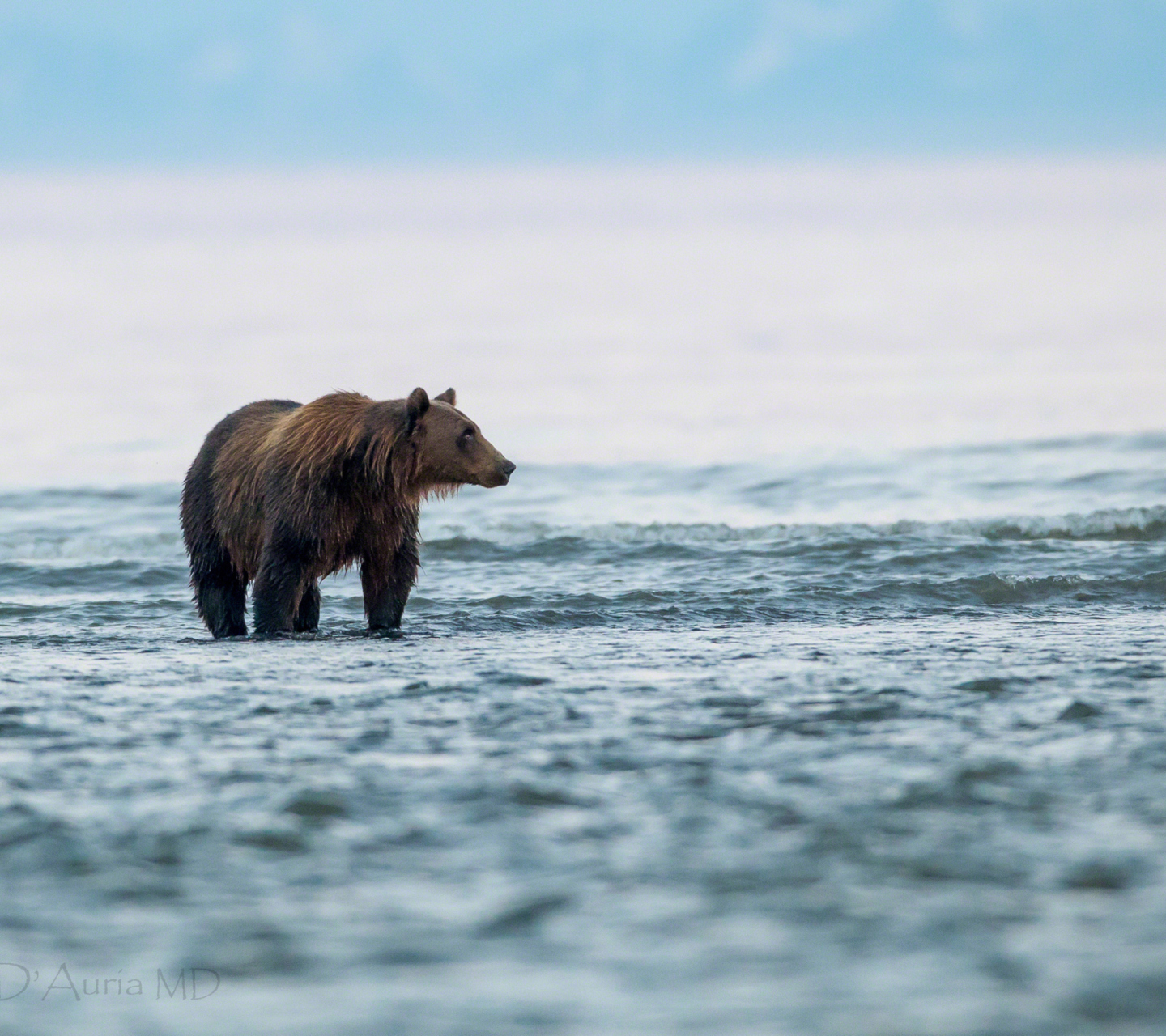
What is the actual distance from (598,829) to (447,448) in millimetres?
4439

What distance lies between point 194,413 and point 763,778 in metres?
22.1

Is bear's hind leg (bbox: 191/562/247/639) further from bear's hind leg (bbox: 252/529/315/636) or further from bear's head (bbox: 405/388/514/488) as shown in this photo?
bear's head (bbox: 405/388/514/488)

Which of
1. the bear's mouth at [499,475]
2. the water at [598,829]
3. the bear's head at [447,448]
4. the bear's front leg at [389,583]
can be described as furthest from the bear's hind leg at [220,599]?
the bear's mouth at [499,475]

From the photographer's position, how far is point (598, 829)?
178 inches

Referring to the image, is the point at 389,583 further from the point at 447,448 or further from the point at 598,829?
the point at 598,829

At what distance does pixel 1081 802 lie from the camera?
4.67m

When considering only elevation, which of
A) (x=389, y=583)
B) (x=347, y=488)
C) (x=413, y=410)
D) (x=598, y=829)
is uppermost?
(x=413, y=410)

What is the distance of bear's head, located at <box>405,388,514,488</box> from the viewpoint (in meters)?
8.72

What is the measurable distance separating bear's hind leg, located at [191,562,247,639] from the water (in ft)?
1.05

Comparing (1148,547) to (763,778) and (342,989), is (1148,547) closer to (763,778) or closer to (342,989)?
(763,778)

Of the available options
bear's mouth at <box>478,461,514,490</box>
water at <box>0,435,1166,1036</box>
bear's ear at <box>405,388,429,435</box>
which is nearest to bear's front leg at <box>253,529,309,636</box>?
water at <box>0,435,1166,1036</box>

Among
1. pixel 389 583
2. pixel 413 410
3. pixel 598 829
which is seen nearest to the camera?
pixel 598 829

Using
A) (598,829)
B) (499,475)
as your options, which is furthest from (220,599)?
(598,829)

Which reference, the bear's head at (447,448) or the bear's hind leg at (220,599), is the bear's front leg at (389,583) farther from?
the bear's hind leg at (220,599)
